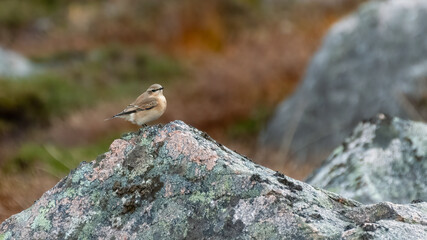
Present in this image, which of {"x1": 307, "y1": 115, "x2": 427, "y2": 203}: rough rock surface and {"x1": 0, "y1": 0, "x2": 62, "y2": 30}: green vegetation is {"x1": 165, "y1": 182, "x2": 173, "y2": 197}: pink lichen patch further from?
{"x1": 0, "y1": 0, "x2": 62, "y2": 30}: green vegetation

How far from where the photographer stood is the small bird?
420 cm

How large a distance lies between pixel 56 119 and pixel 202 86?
312 cm

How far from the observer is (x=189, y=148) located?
10.4ft

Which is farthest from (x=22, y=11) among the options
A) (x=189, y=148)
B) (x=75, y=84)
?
(x=189, y=148)

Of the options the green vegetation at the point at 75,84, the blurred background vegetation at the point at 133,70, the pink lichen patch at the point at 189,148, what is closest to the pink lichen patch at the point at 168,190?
the pink lichen patch at the point at 189,148

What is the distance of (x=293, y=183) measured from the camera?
10.2 ft

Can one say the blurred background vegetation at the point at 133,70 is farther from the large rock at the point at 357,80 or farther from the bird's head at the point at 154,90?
the bird's head at the point at 154,90

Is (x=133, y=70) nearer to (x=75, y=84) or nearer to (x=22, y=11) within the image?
(x=75, y=84)

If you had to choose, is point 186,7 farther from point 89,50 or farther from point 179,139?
point 179,139

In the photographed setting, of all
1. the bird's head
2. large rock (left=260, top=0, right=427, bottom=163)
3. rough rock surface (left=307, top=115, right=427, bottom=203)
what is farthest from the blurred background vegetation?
rough rock surface (left=307, top=115, right=427, bottom=203)

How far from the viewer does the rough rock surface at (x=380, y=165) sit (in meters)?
4.43

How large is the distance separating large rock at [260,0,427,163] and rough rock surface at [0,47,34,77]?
10069 mm

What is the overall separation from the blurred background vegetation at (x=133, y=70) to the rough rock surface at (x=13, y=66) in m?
0.38

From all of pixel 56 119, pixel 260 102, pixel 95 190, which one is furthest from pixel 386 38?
pixel 95 190
